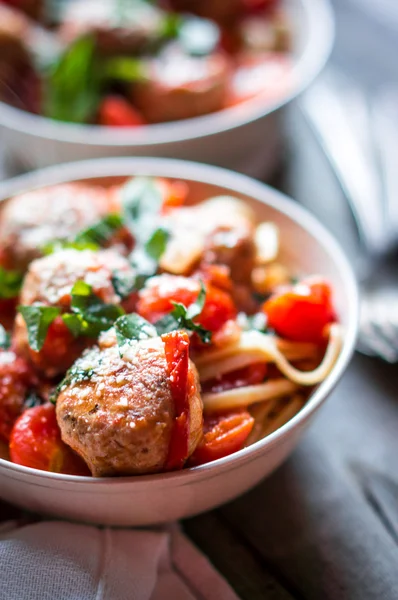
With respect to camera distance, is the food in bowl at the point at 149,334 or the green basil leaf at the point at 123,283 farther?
the green basil leaf at the point at 123,283

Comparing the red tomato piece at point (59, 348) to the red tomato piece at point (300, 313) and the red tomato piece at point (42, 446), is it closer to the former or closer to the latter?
the red tomato piece at point (42, 446)

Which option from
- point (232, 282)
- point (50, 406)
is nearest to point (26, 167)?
point (232, 282)

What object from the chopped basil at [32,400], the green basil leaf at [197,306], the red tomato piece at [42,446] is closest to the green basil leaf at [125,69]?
the green basil leaf at [197,306]

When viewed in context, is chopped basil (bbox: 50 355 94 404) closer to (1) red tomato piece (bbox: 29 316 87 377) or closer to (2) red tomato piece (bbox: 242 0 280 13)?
(1) red tomato piece (bbox: 29 316 87 377)

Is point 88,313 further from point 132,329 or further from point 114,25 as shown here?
point 114,25

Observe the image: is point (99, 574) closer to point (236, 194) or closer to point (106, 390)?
point (106, 390)
